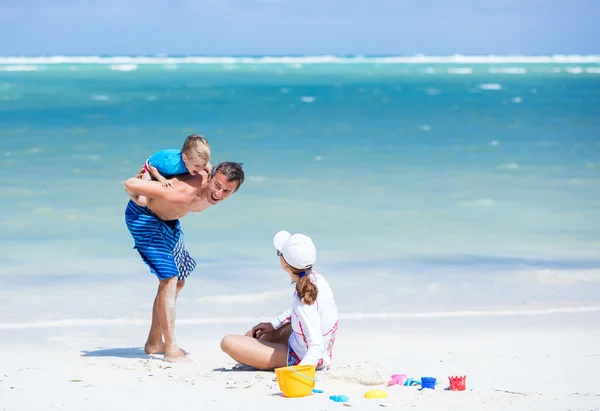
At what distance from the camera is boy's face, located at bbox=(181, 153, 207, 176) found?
498cm

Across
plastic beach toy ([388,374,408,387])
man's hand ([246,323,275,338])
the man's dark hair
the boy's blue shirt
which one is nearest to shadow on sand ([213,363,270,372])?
man's hand ([246,323,275,338])

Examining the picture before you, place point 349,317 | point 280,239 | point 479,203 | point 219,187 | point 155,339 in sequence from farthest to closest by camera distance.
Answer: point 479,203 → point 349,317 → point 155,339 → point 219,187 → point 280,239

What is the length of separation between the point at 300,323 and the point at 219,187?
0.89m

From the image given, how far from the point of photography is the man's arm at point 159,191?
196 inches

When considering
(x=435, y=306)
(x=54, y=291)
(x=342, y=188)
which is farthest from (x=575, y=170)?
(x=54, y=291)

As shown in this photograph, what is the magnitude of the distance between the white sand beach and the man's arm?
2.83 feet

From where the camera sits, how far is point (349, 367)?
4742mm

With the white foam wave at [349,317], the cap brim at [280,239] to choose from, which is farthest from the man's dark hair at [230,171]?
the white foam wave at [349,317]

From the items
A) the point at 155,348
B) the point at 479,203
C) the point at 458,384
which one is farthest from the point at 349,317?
the point at 479,203

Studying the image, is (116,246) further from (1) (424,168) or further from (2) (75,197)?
(1) (424,168)

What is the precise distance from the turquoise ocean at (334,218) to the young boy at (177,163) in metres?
1.53

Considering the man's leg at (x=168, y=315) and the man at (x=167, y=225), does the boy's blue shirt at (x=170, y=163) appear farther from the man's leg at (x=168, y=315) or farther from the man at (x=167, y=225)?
the man's leg at (x=168, y=315)

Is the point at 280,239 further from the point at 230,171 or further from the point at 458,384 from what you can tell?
the point at 458,384

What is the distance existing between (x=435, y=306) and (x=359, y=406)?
109 inches
